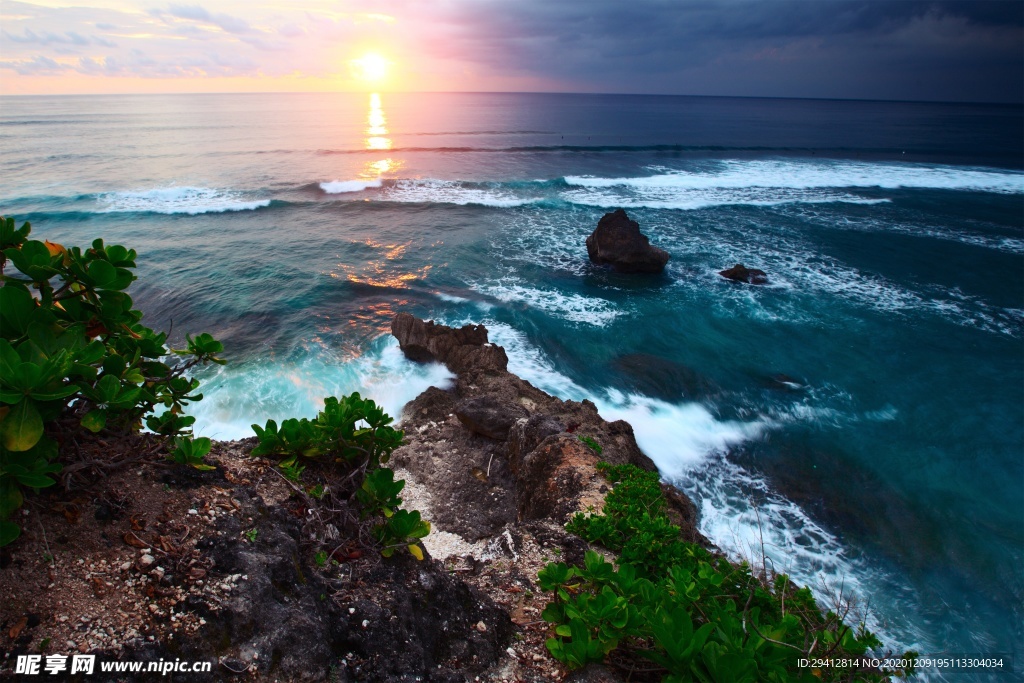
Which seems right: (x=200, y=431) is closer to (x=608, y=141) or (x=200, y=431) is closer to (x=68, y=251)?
(x=68, y=251)

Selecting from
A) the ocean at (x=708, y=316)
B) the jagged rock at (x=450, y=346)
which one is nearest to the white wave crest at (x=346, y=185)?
the ocean at (x=708, y=316)

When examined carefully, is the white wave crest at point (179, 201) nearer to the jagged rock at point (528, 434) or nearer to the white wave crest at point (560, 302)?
the white wave crest at point (560, 302)

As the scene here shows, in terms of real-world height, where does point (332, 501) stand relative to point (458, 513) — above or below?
above

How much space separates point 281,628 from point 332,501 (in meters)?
0.82

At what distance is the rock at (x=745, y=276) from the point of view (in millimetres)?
19234

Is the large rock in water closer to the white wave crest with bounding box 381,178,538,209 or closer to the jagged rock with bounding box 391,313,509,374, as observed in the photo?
the jagged rock with bounding box 391,313,509,374

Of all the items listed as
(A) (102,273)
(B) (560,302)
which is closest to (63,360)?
(A) (102,273)

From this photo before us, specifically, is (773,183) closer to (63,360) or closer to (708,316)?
(708,316)

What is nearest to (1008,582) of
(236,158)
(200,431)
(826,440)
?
(826,440)

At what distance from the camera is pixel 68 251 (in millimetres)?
2758

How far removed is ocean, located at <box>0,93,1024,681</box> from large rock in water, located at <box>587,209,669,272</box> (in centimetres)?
59

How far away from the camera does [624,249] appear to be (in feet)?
64.8

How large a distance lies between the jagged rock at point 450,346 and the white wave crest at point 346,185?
21.8 meters

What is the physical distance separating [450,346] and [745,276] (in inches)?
507
